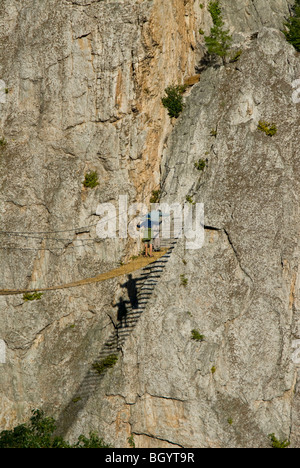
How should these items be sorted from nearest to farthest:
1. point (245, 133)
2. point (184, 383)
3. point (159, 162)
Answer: point (184, 383)
point (245, 133)
point (159, 162)

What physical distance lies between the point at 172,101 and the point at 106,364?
1309 centimetres

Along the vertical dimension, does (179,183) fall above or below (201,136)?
below

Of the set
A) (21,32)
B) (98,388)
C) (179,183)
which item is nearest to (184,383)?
(98,388)

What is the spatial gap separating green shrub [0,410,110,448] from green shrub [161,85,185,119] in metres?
15.6

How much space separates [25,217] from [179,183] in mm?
7332

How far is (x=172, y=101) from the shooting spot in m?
Answer: 30.8

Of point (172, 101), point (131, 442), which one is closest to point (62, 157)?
point (172, 101)

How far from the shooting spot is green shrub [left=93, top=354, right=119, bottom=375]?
2723 centimetres

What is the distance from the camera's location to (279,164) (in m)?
27.4

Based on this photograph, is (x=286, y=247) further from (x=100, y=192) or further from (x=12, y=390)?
(x=12, y=390)

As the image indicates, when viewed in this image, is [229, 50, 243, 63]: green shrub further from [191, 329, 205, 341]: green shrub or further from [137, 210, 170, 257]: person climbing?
[191, 329, 205, 341]: green shrub

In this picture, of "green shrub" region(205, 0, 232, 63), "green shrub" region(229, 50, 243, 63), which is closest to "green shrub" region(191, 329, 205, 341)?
"green shrub" region(229, 50, 243, 63)

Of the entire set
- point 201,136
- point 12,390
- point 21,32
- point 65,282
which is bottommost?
point 12,390

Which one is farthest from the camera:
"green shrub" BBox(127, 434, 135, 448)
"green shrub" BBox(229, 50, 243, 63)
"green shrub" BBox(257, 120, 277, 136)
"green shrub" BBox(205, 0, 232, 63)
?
"green shrub" BBox(205, 0, 232, 63)
